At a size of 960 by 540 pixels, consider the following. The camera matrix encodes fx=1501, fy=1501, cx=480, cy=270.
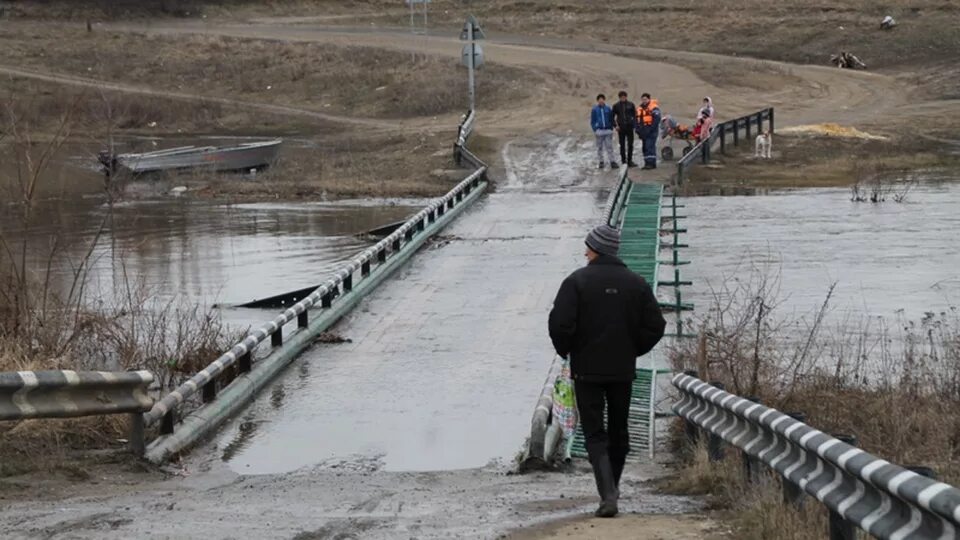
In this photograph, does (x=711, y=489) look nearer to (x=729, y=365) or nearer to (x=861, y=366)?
(x=729, y=365)

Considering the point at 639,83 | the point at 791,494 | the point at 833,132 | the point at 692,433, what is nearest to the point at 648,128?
the point at 833,132

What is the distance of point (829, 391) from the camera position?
1342 centimetres

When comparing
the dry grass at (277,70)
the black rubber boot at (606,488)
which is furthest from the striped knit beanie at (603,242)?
the dry grass at (277,70)

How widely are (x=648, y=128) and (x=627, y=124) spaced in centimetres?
57

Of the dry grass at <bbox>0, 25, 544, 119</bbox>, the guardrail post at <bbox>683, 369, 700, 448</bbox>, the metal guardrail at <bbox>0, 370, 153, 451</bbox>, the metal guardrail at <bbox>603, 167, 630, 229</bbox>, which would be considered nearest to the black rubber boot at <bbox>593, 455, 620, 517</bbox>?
the guardrail post at <bbox>683, 369, 700, 448</bbox>

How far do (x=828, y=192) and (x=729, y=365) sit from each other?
21864 millimetres

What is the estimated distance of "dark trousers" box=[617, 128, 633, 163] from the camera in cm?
3706

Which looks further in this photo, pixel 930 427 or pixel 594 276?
pixel 930 427

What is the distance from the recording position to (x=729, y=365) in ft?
45.0

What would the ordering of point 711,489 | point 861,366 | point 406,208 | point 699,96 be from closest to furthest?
point 711,489
point 861,366
point 406,208
point 699,96

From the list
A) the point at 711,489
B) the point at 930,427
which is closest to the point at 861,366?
the point at 930,427

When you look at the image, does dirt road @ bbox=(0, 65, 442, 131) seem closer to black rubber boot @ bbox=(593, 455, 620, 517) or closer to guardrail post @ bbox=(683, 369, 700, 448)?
guardrail post @ bbox=(683, 369, 700, 448)

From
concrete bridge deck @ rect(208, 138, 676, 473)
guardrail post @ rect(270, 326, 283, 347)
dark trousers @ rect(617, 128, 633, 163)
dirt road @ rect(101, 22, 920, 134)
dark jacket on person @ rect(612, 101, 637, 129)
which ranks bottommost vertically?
concrete bridge deck @ rect(208, 138, 676, 473)

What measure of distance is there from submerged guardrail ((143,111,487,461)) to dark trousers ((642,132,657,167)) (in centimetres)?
1029
